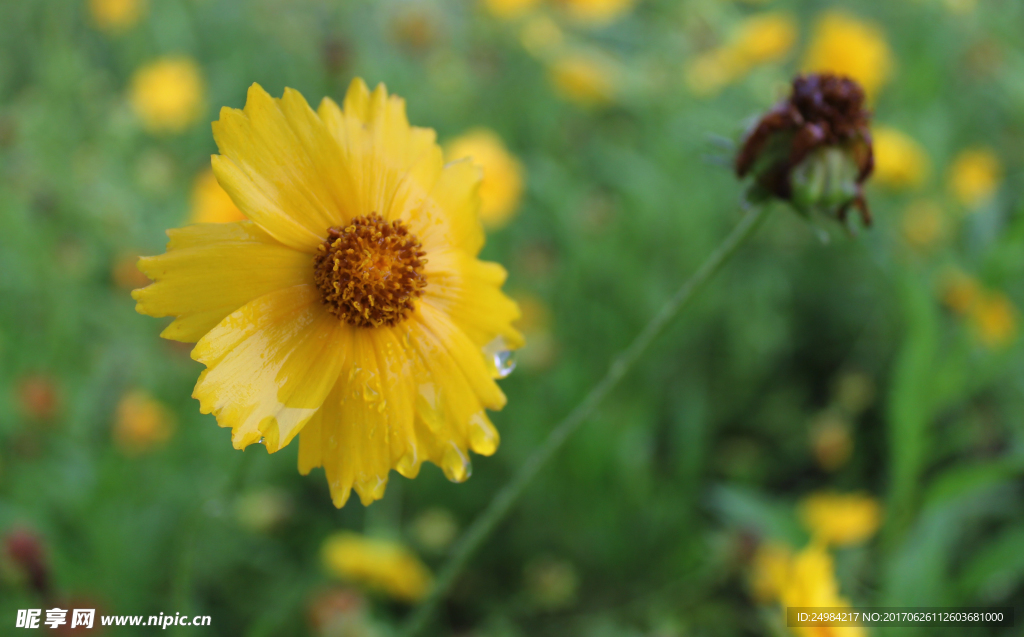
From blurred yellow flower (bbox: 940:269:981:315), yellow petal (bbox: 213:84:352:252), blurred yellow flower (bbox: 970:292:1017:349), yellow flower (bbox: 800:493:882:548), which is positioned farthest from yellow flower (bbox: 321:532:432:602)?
blurred yellow flower (bbox: 940:269:981:315)

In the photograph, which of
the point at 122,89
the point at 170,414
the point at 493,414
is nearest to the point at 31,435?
the point at 170,414

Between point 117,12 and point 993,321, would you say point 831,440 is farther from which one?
point 117,12

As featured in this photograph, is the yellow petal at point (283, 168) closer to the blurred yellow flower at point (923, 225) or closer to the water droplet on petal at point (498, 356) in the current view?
the water droplet on petal at point (498, 356)

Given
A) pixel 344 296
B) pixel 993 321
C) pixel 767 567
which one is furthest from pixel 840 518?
pixel 344 296

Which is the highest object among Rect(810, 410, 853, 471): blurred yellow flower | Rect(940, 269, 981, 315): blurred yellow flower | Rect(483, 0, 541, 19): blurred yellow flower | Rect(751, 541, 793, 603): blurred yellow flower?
Rect(483, 0, 541, 19): blurred yellow flower

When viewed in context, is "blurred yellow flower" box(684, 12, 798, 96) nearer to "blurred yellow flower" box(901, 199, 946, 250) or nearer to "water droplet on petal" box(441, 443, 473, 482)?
"blurred yellow flower" box(901, 199, 946, 250)

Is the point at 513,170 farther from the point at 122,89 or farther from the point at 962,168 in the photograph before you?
the point at 122,89
